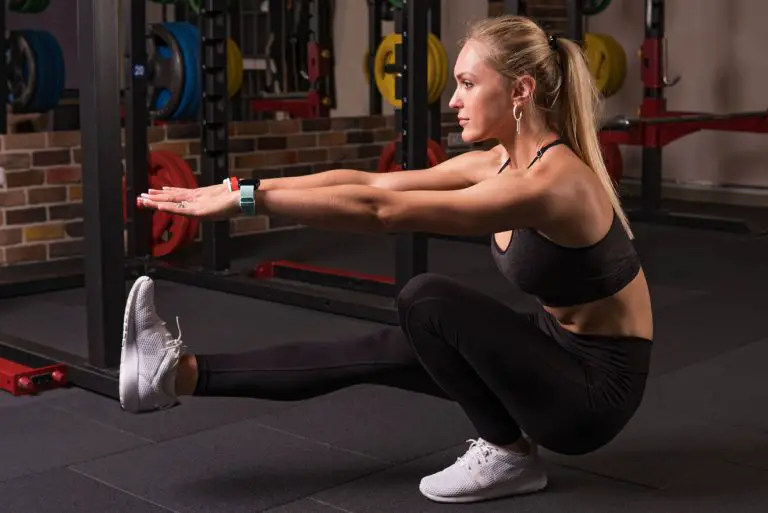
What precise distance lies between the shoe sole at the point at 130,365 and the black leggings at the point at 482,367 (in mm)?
113

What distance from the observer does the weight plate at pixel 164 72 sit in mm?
4945

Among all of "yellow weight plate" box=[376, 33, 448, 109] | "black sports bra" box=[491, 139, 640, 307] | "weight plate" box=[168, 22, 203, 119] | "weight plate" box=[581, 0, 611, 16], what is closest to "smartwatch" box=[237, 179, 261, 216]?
"black sports bra" box=[491, 139, 640, 307]

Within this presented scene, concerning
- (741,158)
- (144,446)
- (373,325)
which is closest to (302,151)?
(373,325)

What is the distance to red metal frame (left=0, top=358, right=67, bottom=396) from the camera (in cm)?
297

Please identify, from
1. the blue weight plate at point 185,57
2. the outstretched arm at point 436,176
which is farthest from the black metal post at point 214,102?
the outstretched arm at point 436,176

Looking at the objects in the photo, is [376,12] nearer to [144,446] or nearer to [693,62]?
[693,62]

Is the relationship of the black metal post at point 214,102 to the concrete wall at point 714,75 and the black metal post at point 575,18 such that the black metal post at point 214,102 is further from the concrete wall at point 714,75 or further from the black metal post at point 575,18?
the concrete wall at point 714,75

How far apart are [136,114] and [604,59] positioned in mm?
2726

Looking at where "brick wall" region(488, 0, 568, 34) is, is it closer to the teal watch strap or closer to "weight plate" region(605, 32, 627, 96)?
"weight plate" region(605, 32, 627, 96)

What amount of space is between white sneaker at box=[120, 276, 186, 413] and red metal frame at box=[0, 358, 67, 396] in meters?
1.00

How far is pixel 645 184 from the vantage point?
5891mm

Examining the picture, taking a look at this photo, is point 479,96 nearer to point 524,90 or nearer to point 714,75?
point 524,90

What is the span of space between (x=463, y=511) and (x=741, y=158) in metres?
4.79

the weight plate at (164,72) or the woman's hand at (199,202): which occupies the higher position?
the weight plate at (164,72)
